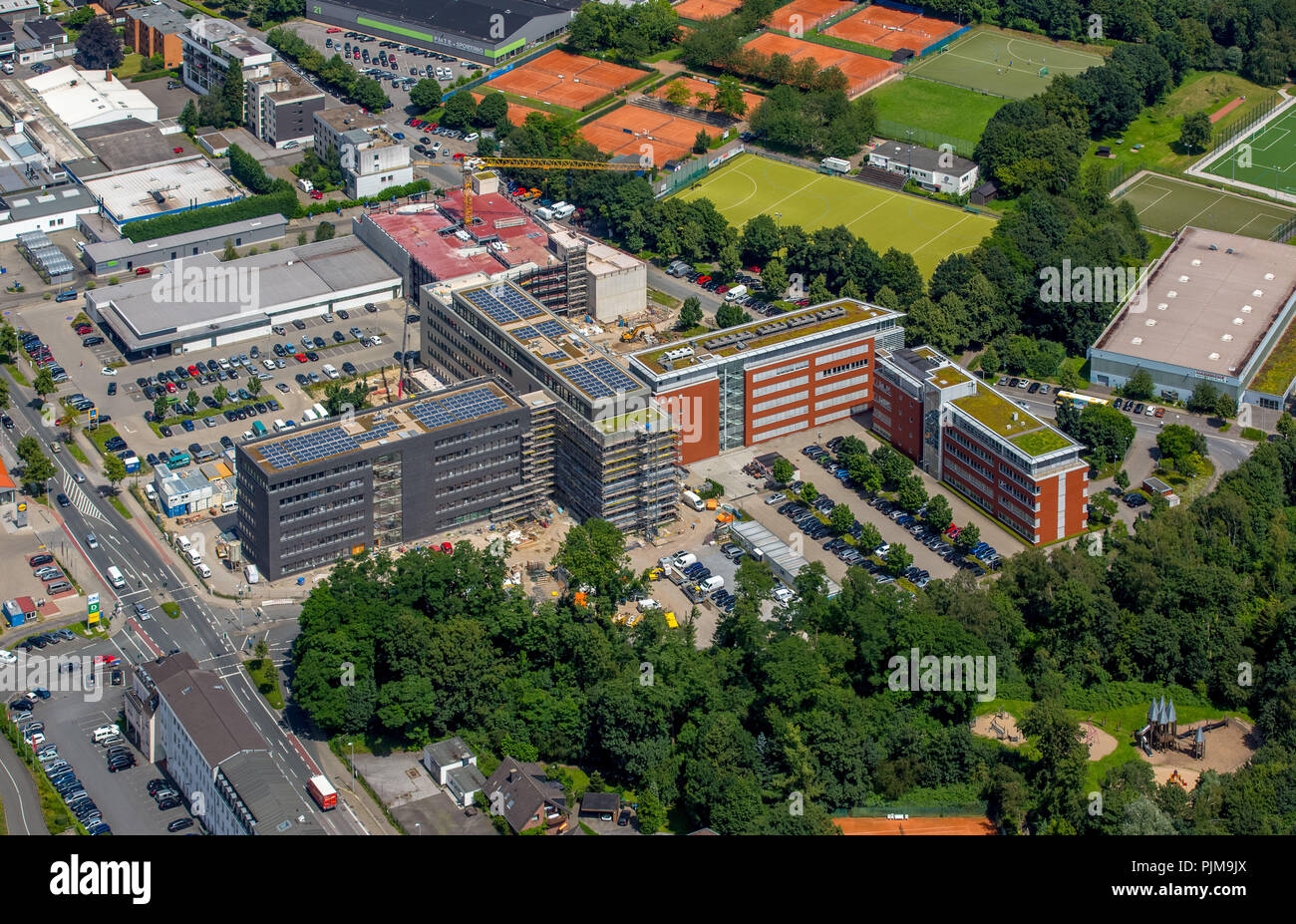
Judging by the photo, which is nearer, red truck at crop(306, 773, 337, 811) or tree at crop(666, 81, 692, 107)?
red truck at crop(306, 773, 337, 811)

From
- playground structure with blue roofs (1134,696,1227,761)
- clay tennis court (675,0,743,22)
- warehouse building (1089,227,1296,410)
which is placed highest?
clay tennis court (675,0,743,22)

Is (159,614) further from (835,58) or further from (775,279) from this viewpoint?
(835,58)

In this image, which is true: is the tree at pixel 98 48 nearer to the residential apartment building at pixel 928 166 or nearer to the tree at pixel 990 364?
the residential apartment building at pixel 928 166

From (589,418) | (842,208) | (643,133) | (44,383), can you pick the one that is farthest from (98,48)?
(589,418)

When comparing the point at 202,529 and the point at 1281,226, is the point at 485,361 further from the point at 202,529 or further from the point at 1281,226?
the point at 1281,226

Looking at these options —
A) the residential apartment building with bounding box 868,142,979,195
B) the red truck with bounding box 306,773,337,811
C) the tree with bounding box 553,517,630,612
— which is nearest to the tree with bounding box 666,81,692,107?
the residential apartment building with bounding box 868,142,979,195

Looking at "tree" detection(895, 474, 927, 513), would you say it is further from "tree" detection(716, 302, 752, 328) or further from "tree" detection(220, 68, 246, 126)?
"tree" detection(220, 68, 246, 126)

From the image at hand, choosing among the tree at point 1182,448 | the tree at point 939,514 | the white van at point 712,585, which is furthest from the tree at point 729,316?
the tree at point 1182,448
